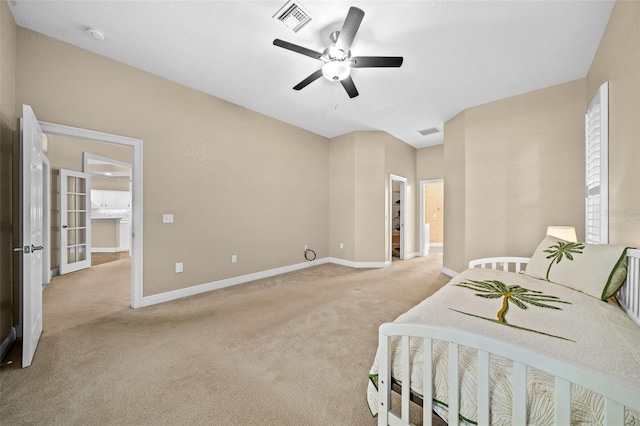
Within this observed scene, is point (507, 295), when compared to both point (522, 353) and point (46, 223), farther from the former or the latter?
point (46, 223)

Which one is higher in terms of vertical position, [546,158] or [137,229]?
[546,158]

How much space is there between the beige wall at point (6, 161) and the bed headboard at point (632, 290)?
4.28 metres

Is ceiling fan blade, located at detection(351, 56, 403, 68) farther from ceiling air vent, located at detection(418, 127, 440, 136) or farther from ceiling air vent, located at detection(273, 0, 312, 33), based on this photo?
ceiling air vent, located at detection(418, 127, 440, 136)

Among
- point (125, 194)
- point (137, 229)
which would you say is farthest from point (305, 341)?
point (125, 194)

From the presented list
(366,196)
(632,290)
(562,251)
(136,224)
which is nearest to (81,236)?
(136,224)

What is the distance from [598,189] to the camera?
2.33 metres

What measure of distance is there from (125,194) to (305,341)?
286 inches

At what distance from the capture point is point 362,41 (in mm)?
2387

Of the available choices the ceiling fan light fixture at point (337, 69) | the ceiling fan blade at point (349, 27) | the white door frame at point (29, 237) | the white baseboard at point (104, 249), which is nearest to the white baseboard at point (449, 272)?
the ceiling fan light fixture at point (337, 69)

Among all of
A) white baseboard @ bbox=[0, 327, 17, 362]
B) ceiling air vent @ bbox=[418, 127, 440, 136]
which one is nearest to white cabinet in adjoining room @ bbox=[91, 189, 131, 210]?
white baseboard @ bbox=[0, 327, 17, 362]

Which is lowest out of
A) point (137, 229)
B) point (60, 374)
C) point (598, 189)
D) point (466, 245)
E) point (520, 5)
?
point (60, 374)

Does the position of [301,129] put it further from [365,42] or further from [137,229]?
[137,229]

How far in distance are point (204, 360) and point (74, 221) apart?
460cm

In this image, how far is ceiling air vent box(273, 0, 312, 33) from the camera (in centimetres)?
194
